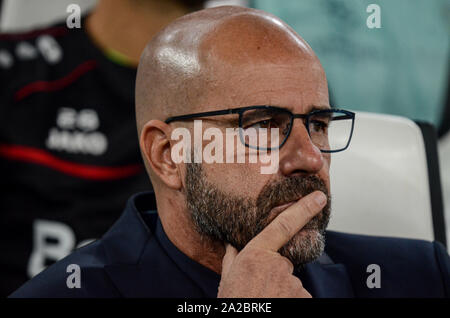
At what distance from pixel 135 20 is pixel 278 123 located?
9.4 inches

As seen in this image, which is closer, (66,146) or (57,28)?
(66,146)

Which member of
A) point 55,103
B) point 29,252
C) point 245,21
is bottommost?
point 29,252

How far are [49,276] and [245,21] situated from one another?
0.36 metres

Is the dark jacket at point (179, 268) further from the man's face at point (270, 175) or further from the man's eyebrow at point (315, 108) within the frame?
the man's eyebrow at point (315, 108)

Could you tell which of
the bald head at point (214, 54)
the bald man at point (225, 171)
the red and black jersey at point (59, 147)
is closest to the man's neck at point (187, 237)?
the bald man at point (225, 171)

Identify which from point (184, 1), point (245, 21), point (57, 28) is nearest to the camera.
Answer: point (245, 21)

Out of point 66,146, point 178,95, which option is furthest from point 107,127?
point 178,95

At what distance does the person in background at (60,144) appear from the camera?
2.70 ft

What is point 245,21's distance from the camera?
52cm

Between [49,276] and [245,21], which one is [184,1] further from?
[49,276]

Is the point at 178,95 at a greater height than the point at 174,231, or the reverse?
the point at 178,95

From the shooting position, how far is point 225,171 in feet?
1.80

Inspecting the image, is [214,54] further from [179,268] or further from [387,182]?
[387,182]

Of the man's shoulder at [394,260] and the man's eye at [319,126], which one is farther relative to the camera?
the man's shoulder at [394,260]
